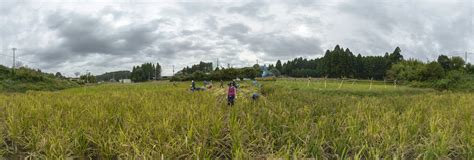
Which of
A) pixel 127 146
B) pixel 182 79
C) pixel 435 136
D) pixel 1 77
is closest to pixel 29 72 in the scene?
pixel 1 77

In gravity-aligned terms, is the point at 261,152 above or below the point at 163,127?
below

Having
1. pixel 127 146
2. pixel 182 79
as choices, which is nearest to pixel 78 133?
pixel 127 146

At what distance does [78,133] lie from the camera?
16.3 ft

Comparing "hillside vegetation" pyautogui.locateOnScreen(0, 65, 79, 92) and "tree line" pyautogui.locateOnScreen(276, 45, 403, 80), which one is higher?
"tree line" pyautogui.locateOnScreen(276, 45, 403, 80)

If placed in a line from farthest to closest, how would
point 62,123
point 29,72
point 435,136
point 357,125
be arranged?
point 29,72 < point 62,123 < point 357,125 < point 435,136

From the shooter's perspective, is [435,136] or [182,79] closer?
[435,136]

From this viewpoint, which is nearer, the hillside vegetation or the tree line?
the hillside vegetation

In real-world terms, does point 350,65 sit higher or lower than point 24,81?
higher

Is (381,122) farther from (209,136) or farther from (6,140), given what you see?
(6,140)

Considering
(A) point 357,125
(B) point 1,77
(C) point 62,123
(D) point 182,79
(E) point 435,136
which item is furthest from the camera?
(D) point 182,79

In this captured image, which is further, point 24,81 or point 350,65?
point 350,65

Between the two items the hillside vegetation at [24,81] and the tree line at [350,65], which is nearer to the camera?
the hillside vegetation at [24,81]

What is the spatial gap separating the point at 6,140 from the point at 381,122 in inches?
295

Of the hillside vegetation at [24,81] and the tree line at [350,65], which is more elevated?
the tree line at [350,65]
